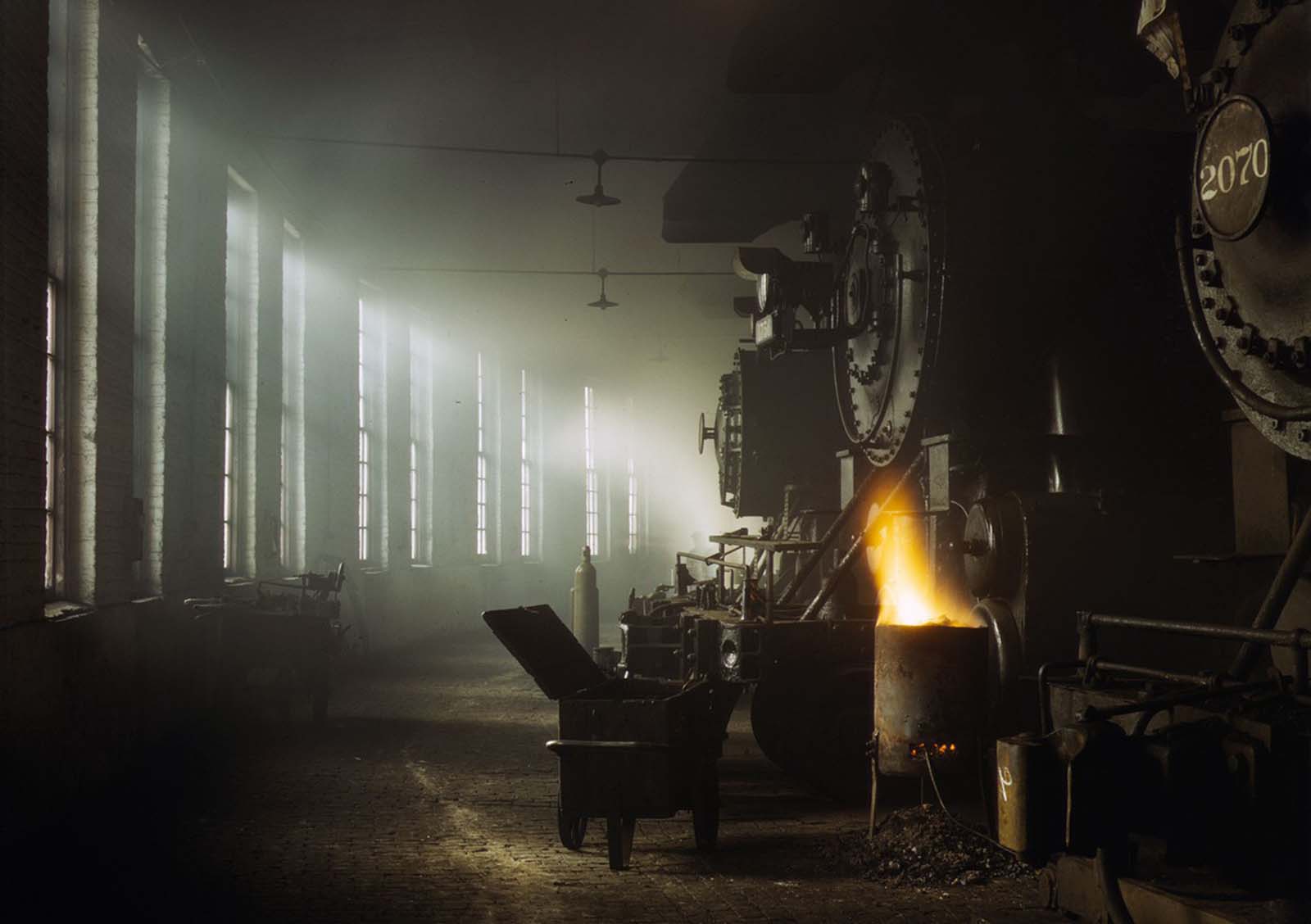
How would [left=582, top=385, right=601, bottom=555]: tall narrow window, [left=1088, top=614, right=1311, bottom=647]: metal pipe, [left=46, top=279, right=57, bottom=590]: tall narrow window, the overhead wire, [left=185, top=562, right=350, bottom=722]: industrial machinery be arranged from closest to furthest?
[left=1088, top=614, right=1311, bottom=647]: metal pipe → [left=46, top=279, right=57, bottom=590]: tall narrow window → [left=185, top=562, right=350, bottom=722]: industrial machinery → the overhead wire → [left=582, top=385, right=601, bottom=555]: tall narrow window

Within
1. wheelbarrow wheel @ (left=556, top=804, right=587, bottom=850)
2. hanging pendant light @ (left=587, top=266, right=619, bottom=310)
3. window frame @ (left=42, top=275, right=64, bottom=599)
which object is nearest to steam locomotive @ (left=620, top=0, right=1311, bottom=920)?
wheelbarrow wheel @ (left=556, top=804, right=587, bottom=850)

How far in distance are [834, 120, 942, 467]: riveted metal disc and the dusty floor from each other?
232 centimetres

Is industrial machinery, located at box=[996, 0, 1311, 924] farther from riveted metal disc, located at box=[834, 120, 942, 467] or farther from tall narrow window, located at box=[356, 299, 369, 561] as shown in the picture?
tall narrow window, located at box=[356, 299, 369, 561]

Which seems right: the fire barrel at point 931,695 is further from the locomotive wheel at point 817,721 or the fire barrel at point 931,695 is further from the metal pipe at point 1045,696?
the metal pipe at point 1045,696

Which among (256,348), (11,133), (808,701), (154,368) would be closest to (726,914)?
(808,701)

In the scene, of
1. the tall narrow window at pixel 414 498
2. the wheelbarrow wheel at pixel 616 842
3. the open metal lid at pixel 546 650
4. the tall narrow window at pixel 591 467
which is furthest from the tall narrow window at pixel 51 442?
the tall narrow window at pixel 591 467

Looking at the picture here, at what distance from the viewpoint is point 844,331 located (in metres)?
7.74

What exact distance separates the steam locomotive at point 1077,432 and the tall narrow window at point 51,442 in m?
4.39

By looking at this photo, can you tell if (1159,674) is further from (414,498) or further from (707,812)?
(414,498)

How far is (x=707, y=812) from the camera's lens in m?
6.62

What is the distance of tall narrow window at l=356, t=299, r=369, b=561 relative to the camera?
2003 cm

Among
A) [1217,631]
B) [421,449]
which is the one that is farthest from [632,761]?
[421,449]

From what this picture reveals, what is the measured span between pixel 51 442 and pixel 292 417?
26.8ft

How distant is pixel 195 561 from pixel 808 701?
6.94 meters
